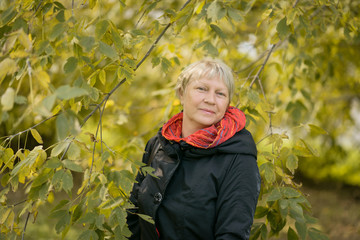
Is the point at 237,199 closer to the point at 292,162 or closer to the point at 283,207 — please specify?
the point at 283,207

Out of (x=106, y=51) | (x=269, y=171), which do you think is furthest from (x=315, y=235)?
(x=106, y=51)

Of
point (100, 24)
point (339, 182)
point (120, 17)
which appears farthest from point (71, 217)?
point (339, 182)

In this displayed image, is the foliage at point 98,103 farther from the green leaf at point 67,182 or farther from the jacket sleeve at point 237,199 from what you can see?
the jacket sleeve at point 237,199

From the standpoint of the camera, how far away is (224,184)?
1735 mm

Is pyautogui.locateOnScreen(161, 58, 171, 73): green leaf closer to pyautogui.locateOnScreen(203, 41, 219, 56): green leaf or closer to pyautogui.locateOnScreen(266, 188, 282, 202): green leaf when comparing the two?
pyautogui.locateOnScreen(203, 41, 219, 56): green leaf

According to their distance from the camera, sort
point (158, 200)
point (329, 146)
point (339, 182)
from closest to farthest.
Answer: point (158, 200) → point (329, 146) → point (339, 182)

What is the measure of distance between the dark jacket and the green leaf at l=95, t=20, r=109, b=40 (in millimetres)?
663

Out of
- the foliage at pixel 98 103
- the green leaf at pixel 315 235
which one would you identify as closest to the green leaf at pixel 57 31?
the foliage at pixel 98 103

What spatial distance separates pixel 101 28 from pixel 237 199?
0.92m

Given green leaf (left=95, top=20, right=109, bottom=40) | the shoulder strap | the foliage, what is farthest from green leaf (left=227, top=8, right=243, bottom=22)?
the shoulder strap

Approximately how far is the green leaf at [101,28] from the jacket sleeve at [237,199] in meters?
0.81

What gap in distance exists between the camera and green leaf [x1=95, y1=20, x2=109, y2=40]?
5.00 ft

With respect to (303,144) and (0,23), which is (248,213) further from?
(0,23)

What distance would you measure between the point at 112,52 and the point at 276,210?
1.49 metres
